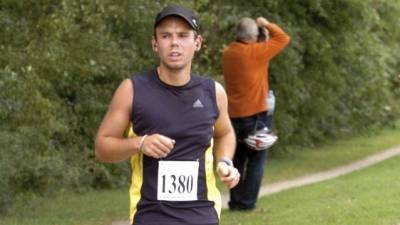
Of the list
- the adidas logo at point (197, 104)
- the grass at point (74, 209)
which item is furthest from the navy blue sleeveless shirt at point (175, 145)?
the grass at point (74, 209)

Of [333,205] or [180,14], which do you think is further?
[333,205]

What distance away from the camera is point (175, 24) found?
4754 millimetres

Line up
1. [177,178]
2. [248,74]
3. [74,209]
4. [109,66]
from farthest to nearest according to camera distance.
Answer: [109,66] → [74,209] → [248,74] → [177,178]

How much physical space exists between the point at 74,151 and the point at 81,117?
1.69 feet

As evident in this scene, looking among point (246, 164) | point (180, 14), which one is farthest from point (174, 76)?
point (246, 164)

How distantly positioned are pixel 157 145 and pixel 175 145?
0.87ft

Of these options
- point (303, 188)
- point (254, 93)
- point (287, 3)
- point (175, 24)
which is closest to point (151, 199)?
point (175, 24)

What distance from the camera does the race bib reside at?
469 cm

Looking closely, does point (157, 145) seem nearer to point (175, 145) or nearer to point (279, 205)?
point (175, 145)

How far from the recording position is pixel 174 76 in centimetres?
481

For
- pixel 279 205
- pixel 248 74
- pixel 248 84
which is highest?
pixel 248 74

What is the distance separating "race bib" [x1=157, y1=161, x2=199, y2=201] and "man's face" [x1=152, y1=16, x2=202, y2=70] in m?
0.47

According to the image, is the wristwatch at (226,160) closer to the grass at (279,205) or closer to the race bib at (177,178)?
the race bib at (177,178)

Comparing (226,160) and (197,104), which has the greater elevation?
(197,104)
